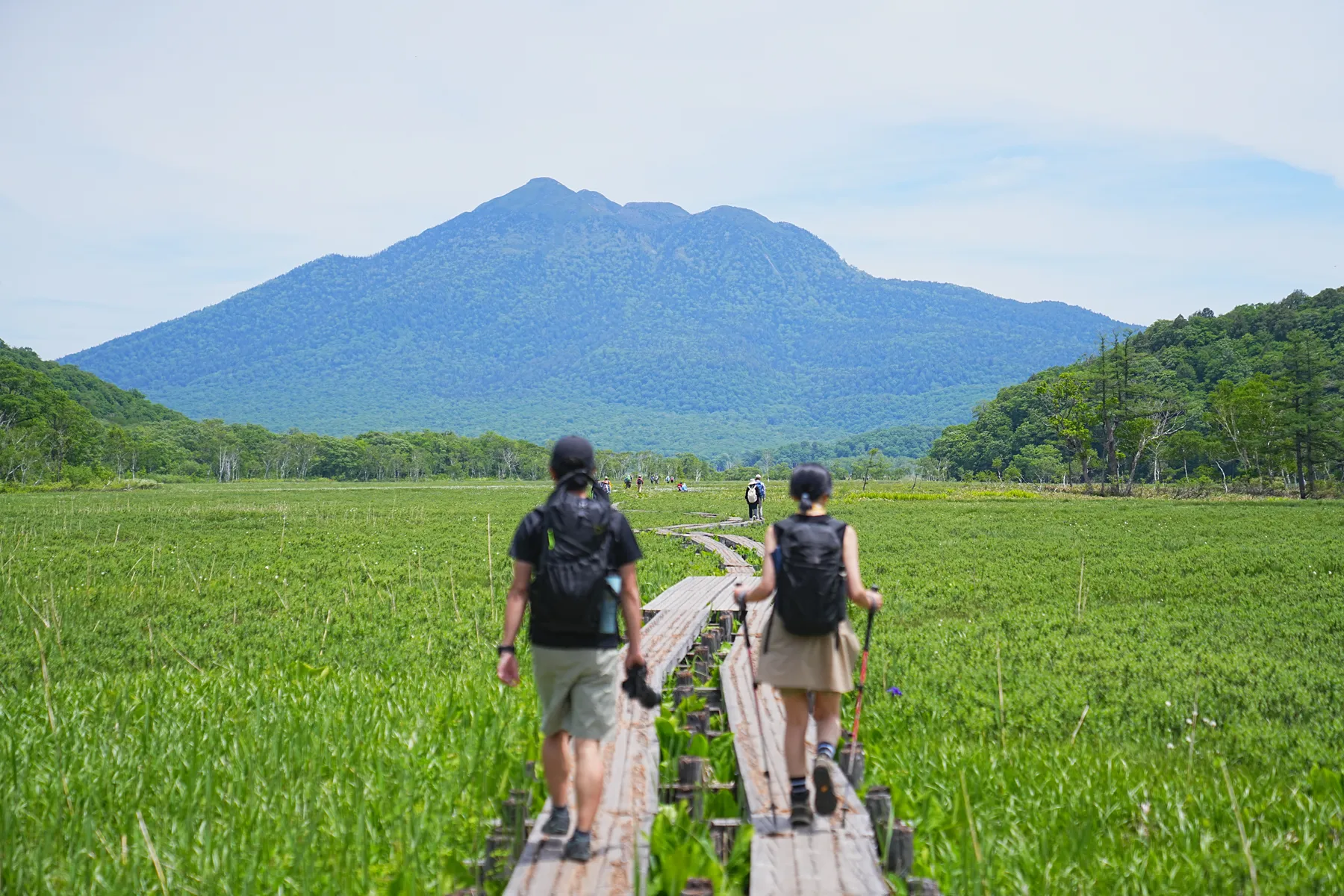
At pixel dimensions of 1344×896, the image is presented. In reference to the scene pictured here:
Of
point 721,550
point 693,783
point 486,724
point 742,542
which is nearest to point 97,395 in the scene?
point 742,542

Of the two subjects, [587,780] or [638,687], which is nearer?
[587,780]

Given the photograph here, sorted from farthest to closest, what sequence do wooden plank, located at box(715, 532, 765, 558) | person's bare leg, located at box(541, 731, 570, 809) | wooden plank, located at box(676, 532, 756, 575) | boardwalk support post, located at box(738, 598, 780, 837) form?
wooden plank, located at box(715, 532, 765, 558) → wooden plank, located at box(676, 532, 756, 575) → boardwalk support post, located at box(738, 598, 780, 837) → person's bare leg, located at box(541, 731, 570, 809)

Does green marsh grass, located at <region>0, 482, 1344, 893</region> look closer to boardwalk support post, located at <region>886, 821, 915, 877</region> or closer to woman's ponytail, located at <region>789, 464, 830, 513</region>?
boardwalk support post, located at <region>886, 821, 915, 877</region>

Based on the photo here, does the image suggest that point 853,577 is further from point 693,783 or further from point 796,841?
point 693,783

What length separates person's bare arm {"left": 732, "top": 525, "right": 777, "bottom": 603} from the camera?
5629 millimetres

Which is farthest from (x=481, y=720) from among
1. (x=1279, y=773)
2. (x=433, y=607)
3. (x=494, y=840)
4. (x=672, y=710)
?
(x=433, y=607)

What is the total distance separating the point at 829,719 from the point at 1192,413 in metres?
106

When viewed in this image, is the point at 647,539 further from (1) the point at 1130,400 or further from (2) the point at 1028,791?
(1) the point at 1130,400

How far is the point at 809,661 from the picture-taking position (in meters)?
5.62

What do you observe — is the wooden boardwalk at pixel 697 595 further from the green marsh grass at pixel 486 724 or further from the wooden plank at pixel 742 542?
the wooden plank at pixel 742 542

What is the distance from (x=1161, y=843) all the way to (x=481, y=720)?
5.08m

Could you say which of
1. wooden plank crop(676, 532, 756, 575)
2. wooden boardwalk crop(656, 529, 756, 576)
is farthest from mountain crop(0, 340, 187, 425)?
wooden plank crop(676, 532, 756, 575)

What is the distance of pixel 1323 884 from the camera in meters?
5.19

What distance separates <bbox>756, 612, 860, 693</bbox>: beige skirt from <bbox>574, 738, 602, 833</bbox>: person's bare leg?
3.97 feet
